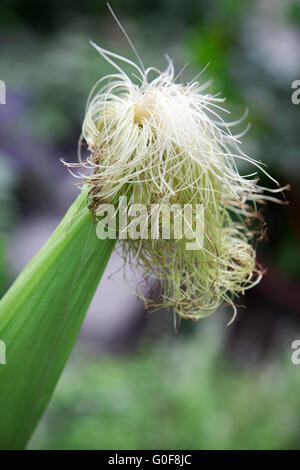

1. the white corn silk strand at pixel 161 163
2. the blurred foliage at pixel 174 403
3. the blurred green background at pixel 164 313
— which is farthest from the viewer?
the blurred green background at pixel 164 313

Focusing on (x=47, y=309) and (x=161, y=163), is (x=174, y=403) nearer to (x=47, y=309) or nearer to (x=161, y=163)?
(x=47, y=309)

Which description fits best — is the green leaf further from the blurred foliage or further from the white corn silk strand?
the blurred foliage

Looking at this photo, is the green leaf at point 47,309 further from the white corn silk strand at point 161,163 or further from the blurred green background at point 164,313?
the blurred green background at point 164,313

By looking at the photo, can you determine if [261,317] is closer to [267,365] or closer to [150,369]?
[267,365]

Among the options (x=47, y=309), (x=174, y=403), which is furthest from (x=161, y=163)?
(x=174, y=403)

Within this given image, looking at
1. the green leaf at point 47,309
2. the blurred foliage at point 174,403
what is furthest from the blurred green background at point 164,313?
the green leaf at point 47,309
